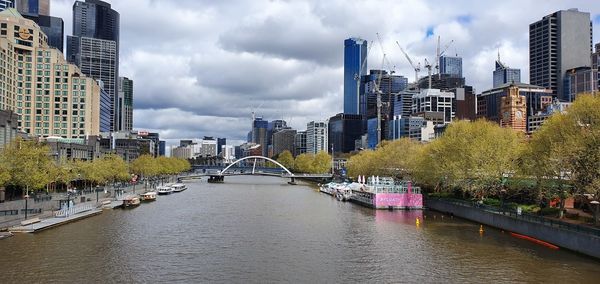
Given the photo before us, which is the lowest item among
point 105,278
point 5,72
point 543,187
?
point 105,278

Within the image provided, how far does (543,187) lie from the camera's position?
63438 mm

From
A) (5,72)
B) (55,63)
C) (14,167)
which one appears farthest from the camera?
(55,63)

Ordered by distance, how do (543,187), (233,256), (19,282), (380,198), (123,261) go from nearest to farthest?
(19,282), (123,261), (233,256), (543,187), (380,198)

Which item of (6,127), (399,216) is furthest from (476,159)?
(6,127)

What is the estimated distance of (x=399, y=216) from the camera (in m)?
86.8

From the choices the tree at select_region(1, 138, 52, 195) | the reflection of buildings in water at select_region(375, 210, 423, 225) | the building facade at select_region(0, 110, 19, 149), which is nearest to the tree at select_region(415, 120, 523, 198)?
the reflection of buildings in water at select_region(375, 210, 423, 225)

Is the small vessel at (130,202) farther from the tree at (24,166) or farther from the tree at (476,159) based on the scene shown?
the tree at (476,159)

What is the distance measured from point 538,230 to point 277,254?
28.8 meters

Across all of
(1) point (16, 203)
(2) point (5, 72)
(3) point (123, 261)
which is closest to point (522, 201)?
(3) point (123, 261)

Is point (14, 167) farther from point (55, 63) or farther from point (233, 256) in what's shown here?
point (55, 63)

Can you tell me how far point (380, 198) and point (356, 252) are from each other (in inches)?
1838

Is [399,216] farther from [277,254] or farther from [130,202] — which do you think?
[130,202]

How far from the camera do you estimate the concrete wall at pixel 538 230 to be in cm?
4916

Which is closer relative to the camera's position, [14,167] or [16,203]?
[14,167]
